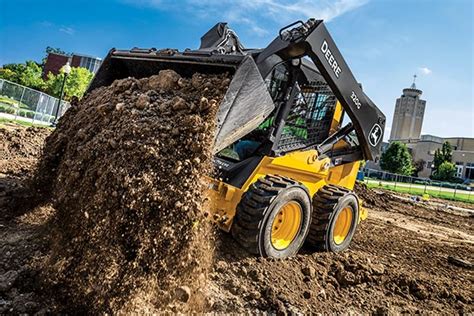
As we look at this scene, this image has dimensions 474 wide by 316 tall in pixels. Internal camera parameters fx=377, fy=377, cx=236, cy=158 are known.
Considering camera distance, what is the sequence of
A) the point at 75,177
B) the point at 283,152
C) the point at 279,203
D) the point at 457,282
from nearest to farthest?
the point at 75,177, the point at 279,203, the point at 283,152, the point at 457,282

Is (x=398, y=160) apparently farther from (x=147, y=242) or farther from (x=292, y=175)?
(x=147, y=242)

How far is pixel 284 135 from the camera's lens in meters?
4.33

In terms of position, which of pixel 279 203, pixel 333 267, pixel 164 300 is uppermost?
pixel 279 203

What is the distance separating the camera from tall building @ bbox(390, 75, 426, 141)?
10044 cm

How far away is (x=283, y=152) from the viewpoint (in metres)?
4.23

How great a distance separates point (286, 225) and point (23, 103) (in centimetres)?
1925

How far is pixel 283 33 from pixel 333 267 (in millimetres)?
2640

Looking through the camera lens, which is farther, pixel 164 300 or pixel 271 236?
pixel 271 236

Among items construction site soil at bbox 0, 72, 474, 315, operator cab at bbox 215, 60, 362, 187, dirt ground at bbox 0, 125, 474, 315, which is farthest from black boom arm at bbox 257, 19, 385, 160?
dirt ground at bbox 0, 125, 474, 315

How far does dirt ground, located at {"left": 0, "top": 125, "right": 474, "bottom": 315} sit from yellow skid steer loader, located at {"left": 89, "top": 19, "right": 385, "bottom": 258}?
268mm

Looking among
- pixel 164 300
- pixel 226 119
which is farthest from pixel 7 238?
pixel 226 119

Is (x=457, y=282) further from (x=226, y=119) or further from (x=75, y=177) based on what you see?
(x=75, y=177)

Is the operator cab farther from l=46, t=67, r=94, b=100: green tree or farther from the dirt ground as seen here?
l=46, t=67, r=94, b=100: green tree

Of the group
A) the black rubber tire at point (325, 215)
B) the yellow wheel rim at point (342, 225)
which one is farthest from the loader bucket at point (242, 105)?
the yellow wheel rim at point (342, 225)
